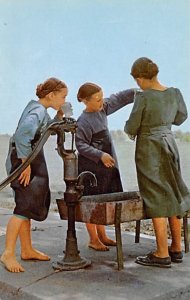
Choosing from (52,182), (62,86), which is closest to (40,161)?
(62,86)

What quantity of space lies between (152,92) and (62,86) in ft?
1.51

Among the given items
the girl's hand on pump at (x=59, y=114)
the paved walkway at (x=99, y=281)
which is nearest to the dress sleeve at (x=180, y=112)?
the girl's hand on pump at (x=59, y=114)

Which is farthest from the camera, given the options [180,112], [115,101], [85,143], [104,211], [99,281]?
[115,101]

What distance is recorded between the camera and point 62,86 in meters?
2.69

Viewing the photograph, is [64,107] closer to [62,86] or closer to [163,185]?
[62,86]

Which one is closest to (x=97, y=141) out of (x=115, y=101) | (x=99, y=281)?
(x=115, y=101)

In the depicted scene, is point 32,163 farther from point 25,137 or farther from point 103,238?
point 103,238

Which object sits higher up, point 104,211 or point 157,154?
point 157,154

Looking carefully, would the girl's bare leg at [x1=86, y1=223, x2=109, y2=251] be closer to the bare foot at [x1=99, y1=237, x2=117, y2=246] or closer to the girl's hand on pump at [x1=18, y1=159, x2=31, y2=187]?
the bare foot at [x1=99, y1=237, x2=117, y2=246]

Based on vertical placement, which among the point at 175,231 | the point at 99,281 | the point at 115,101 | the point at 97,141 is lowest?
the point at 99,281

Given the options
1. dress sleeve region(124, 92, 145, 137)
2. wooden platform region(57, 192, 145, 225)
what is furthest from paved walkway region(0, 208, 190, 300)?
dress sleeve region(124, 92, 145, 137)

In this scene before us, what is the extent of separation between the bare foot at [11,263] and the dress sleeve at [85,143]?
664mm

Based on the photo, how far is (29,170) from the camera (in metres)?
2.56

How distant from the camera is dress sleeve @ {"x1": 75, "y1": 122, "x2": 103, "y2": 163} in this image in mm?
2820
